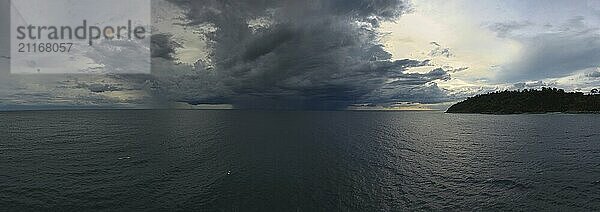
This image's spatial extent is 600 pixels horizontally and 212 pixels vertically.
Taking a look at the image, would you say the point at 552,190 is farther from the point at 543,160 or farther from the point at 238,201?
the point at 238,201

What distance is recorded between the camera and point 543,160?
198ft

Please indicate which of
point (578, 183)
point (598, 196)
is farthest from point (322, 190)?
point (578, 183)

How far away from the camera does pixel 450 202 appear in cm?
3559

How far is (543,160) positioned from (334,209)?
2002 inches

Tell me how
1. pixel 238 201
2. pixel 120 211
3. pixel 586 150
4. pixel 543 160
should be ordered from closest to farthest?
pixel 120 211
pixel 238 201
pixel 543 160
pixel 586 150

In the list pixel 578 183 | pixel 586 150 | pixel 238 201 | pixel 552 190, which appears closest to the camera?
pixel 238 201

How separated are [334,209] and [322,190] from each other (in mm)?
6677

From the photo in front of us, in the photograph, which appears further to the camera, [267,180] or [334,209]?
[267,180]

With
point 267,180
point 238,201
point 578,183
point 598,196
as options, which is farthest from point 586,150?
point 238,201

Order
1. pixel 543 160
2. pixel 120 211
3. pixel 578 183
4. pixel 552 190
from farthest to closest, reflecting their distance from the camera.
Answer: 1. pixel 543 160
2. pixel 578 183
3. pixel 552 190
4. pixel 120 211

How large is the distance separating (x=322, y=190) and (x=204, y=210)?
1473cm

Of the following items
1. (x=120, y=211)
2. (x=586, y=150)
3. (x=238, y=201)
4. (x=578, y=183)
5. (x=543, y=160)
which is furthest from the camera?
(x=586, y=150)

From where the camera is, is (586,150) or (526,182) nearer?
(526,182)

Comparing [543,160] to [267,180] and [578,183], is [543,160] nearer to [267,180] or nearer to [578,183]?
[578,183]
